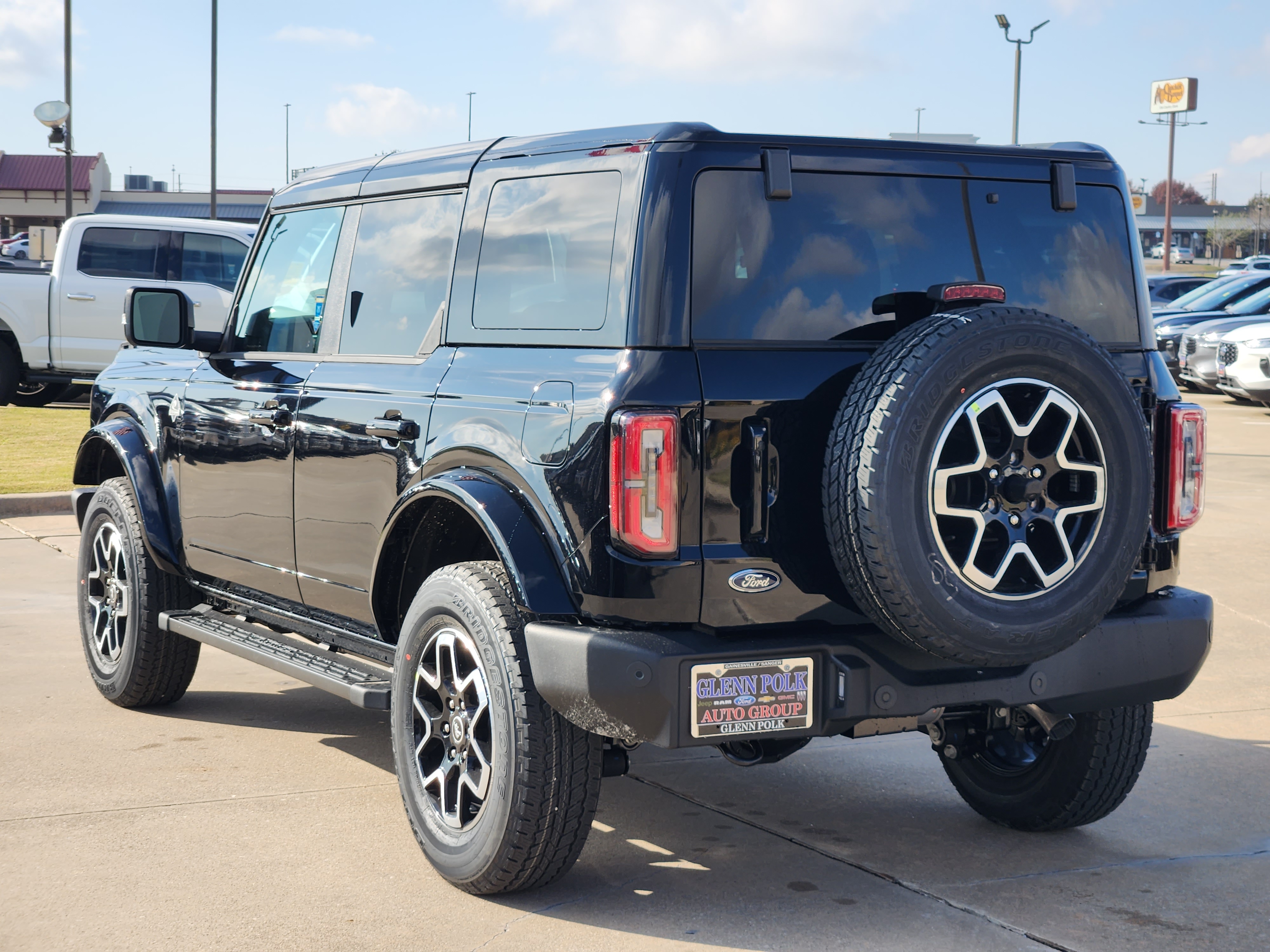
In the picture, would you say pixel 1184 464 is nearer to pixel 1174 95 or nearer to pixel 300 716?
pixel 300 716

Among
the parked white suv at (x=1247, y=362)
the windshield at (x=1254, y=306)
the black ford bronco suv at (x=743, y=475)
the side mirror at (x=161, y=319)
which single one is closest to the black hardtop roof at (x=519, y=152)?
the black ford bronco suv at (x=743, y=475)

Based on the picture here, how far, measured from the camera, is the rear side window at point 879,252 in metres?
3.68

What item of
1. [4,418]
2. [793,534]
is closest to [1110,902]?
[793,534]

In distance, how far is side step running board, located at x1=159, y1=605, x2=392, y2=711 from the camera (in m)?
4.37

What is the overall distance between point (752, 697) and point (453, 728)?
0.94 m

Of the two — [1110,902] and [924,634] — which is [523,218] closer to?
[924,634]

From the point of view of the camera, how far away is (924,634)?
341cm

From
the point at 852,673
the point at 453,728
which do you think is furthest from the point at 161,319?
the point at 852,673

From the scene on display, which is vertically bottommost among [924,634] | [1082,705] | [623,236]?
[1082,705]

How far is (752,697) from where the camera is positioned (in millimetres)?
3500

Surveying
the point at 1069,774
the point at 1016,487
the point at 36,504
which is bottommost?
the point at 1069,774

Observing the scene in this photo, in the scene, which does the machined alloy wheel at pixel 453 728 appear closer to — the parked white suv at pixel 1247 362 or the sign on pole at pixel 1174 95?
the parked white suv at pixel 1247 362

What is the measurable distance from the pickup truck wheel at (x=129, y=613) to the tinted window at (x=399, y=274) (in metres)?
1.55

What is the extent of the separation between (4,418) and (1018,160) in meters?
14.4
